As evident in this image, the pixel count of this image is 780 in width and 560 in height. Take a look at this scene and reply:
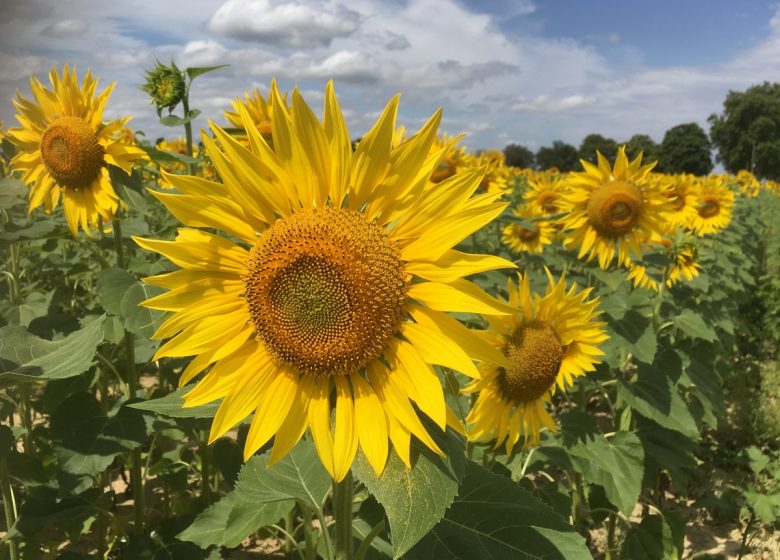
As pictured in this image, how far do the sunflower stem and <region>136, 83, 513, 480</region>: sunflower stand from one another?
0.16 m

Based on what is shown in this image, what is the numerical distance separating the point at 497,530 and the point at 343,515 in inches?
14.9

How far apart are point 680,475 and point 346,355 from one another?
331 centimetres

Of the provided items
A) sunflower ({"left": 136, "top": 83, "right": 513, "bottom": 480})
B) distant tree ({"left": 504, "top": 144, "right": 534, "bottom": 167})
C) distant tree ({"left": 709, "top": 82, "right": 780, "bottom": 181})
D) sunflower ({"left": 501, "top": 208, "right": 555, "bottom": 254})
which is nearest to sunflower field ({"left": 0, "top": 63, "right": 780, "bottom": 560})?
sunflower ({"left": 136, "top": 83, "right": 513, "bottom": 480})

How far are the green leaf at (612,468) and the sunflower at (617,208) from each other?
70.6 inches

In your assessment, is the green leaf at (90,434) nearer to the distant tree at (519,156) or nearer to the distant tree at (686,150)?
the distant tree at (519,156)

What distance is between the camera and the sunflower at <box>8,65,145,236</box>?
309 centimetres

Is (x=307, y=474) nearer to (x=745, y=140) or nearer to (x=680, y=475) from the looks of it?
(x=680, y=475)

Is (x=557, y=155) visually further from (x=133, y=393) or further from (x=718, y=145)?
(x=133, y=393)

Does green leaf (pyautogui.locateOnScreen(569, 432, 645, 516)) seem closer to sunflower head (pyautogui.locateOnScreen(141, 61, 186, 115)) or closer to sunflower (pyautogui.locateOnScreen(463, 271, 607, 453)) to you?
sunflower (pyautogui.locateOnScreen(463, 271, 607, 453))

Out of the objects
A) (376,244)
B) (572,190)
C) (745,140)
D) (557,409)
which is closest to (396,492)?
(376,244)

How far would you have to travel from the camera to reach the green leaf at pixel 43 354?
1.23 metres

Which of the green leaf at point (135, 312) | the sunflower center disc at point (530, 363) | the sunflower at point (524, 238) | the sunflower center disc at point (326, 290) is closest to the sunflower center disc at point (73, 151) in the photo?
the green leaf at point (135, 312)

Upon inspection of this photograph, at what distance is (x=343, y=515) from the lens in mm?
1468

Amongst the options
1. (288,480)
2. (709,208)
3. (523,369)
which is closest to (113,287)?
(288,480)
